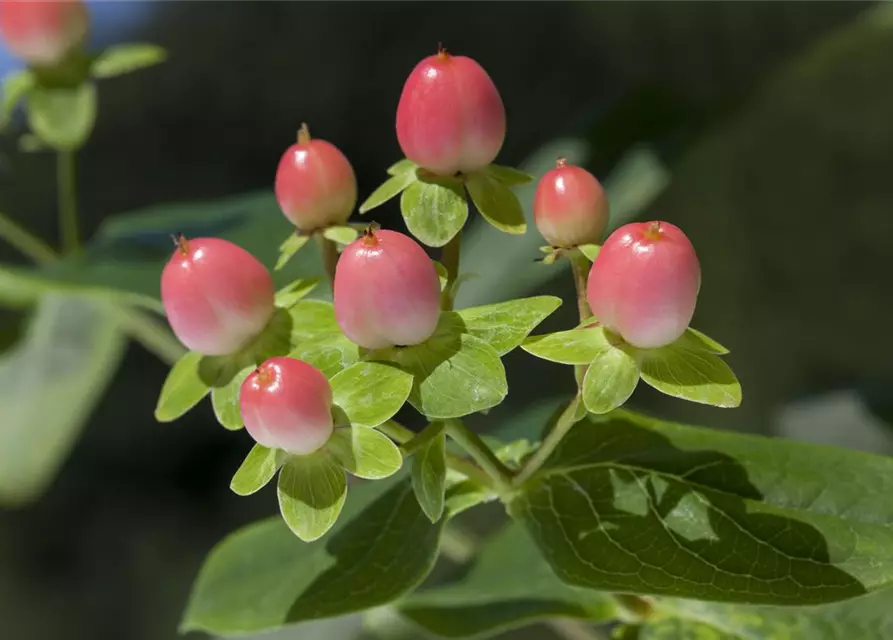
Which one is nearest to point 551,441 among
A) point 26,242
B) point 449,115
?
point 449,115

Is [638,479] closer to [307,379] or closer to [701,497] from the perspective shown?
[701,497]

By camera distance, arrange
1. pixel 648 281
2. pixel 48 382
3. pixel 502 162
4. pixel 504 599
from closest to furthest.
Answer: pixel 648 281, pixel 504 599, pixel 48 382, pixel 502 162

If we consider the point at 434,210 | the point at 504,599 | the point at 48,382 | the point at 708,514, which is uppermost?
the point at 434,210

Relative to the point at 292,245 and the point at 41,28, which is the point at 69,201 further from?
the point at 292,245

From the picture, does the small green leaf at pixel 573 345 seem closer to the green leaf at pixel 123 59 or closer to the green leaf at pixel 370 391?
the green leaf at pixel 370 391

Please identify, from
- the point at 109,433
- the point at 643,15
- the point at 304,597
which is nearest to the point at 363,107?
the point at 643,15

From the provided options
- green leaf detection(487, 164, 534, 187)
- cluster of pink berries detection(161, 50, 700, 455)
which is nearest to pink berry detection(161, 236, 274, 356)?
cluster of pink berries detection(161, 50, 700, 455)
